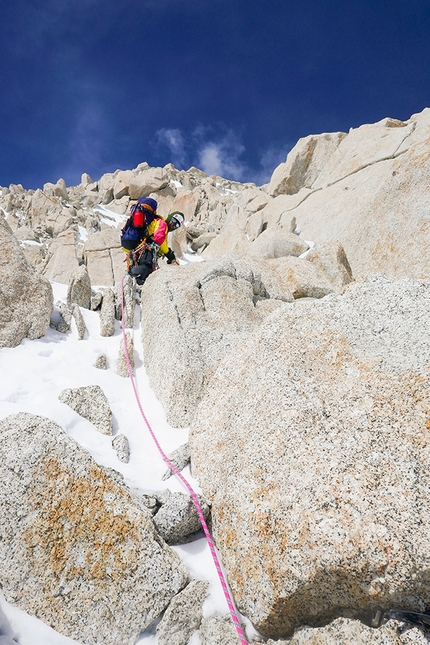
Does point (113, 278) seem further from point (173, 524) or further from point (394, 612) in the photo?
point (394, 612)

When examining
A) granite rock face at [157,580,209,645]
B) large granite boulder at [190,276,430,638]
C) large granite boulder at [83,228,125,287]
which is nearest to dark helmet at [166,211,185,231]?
large granite boulder at [83,228,125,287]

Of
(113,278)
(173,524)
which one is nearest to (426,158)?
(173,524)

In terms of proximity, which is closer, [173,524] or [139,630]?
[139,630]

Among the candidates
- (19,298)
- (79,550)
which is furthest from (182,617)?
(19,298)

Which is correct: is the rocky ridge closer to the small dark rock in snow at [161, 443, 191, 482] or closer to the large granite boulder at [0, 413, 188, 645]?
the large granite boulder at [0, 413, 188, 645]

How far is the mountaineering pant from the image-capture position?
1432 cm

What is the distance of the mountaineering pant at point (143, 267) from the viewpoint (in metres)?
14.3

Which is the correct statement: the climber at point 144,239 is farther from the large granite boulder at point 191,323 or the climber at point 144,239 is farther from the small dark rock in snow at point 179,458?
the small dark rock in snow at point 179,458

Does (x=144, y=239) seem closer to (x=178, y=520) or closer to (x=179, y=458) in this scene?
(x=179, y=458)

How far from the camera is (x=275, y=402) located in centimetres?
543

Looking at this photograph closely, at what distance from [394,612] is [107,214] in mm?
68504

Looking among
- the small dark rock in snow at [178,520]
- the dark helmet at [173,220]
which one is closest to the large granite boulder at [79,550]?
the small dark rock in snow at [178,520]

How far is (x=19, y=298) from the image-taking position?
10055 millimetres

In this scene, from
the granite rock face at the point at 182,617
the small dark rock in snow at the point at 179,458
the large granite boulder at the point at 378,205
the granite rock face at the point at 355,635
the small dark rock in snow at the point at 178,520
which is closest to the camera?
the granite rock face at the point at 355,635
